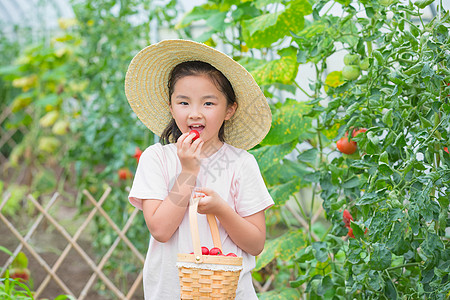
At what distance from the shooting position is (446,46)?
124 centimetres

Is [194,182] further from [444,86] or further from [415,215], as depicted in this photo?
[444,86]

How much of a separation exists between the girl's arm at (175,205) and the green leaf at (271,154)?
684mm

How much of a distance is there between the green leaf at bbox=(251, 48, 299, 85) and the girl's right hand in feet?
2.30

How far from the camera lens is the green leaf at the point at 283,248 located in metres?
1.85

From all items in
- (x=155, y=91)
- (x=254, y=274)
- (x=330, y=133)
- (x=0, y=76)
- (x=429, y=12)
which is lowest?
→ (x=254, y=274)

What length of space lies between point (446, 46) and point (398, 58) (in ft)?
0.53

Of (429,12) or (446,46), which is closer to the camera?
(446,46)

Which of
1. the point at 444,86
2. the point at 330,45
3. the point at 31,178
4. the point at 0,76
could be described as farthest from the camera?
the point at 0,76

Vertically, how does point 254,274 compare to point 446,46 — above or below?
below

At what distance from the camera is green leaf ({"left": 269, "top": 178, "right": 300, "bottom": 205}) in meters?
1.84

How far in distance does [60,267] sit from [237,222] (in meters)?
2.39

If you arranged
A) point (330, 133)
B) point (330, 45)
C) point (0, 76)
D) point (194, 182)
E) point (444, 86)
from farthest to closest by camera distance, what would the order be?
point (0, 76)
point (330, 133)
point (330, 45)
point (444, 86)
point (194, 182)

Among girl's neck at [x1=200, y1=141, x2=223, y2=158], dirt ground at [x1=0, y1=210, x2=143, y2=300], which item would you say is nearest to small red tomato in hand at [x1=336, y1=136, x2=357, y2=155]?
girl's neck at [x1=200, y1=141, x2=223, y2=158]

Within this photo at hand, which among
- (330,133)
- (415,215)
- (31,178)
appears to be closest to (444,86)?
(415,215)
